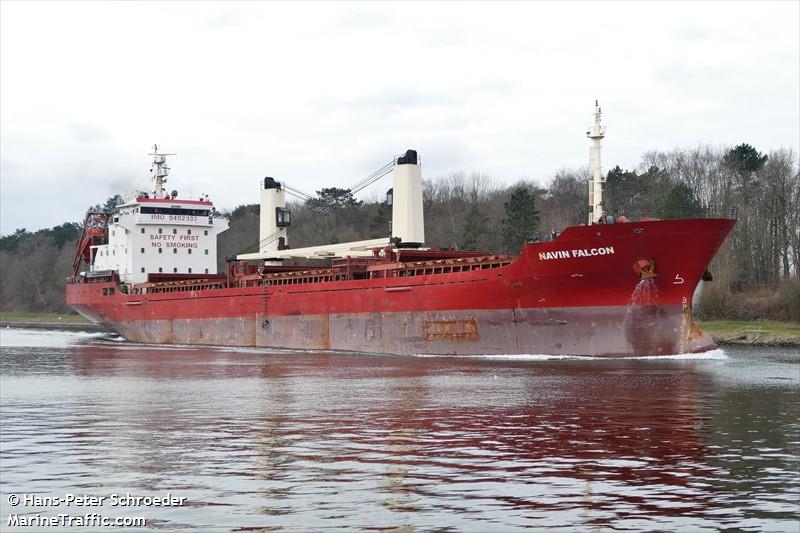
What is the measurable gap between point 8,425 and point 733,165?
179 feet

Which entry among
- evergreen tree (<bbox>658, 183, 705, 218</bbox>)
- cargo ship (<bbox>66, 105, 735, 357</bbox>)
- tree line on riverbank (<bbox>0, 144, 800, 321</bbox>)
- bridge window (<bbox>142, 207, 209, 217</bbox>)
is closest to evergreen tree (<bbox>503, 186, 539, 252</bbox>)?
tree line on riverbank (<bbox>0, 144, 800, 321</bbox>)

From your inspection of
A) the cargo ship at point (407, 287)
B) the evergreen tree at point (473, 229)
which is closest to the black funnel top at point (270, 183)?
the cargo ship at point (407, 287)

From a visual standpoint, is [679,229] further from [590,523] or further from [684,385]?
[590,523]

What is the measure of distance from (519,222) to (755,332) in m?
22.6

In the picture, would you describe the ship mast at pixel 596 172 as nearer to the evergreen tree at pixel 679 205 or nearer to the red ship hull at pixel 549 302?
the red ship hull at pixel 549 302

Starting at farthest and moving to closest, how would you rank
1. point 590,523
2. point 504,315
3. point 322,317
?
1. point 322,317
2. point 504,315
3. point 590,523

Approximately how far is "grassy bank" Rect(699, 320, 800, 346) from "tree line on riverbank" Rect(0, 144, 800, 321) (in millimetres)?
1954

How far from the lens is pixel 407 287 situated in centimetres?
3031

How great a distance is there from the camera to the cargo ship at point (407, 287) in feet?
83.0

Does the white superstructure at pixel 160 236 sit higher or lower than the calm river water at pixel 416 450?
higher

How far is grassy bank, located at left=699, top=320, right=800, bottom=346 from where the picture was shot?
1510 inches

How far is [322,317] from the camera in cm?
3431

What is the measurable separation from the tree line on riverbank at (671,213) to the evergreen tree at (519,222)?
0.07 metres

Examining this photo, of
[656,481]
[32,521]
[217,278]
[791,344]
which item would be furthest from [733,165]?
[32,521]
